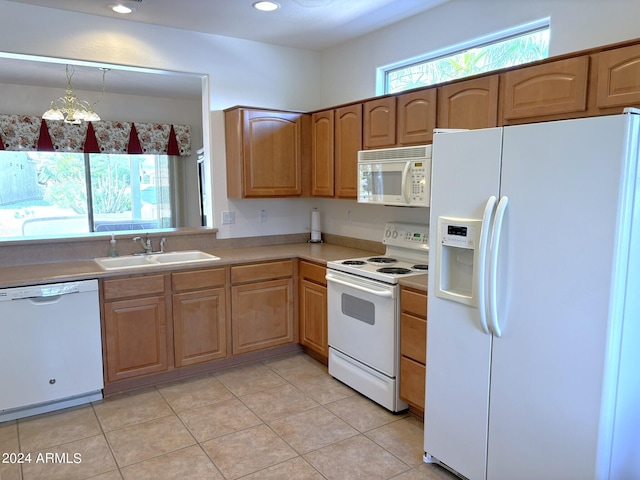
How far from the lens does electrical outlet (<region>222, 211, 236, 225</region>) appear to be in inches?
158

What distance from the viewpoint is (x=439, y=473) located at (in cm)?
228

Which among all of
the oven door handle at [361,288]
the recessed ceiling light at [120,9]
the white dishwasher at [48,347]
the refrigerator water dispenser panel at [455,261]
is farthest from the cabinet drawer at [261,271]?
Answer: the recessed ceiling light at [120,9]

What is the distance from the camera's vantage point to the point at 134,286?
3074 millimetres

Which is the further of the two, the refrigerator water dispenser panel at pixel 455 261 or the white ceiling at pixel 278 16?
the white ceiling at pixel 278 16

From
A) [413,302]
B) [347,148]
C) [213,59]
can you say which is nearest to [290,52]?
[213,59]

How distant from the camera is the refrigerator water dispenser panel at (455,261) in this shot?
2.04 metres

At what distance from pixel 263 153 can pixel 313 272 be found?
3.67 feet

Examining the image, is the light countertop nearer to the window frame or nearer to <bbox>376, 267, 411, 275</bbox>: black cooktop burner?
<bbox>376, 267, 411, 275</bbox>: black cooktop burner

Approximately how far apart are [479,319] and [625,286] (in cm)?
58

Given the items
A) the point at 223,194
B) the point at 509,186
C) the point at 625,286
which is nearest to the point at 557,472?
the point at 625,286

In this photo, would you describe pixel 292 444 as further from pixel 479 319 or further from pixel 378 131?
pixel 378 131

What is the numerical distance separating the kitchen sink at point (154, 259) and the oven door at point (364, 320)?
1.02 m

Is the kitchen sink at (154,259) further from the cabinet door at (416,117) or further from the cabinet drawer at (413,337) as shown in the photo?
the cabinet door at (416,117)

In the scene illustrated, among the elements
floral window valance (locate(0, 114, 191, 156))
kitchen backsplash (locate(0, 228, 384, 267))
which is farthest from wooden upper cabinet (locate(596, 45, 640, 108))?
floral window valance (locate(0, 114, 191, 156))
